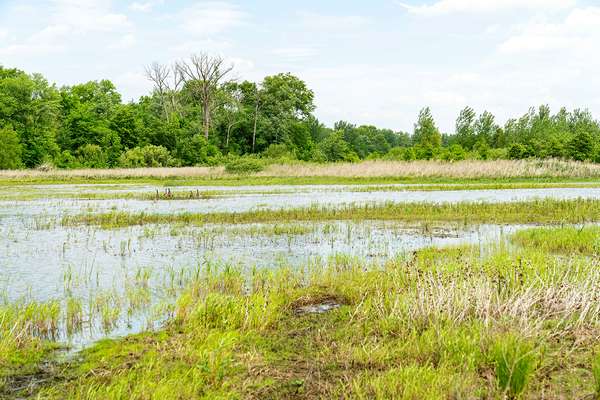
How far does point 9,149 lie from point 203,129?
26.0m

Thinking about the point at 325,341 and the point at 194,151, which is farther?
the point at 194,151

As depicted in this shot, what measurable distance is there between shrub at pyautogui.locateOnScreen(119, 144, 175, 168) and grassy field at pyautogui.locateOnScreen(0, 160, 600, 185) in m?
9.61

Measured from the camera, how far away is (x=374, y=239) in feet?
50.5

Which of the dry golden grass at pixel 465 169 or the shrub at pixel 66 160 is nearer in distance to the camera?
the dry golden grass at pixel 465 169

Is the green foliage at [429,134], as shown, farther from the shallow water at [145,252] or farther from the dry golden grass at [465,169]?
the shallow water at [145,252]

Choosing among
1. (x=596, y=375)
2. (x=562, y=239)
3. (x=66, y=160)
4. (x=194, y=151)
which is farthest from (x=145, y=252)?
(x=66, y=160)

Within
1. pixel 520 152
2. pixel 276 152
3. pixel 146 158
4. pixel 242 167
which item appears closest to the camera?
pixel 242 167

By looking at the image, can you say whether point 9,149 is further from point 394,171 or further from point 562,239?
point 562,239

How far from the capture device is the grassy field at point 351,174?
43.0 m

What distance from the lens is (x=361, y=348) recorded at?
6215 mm

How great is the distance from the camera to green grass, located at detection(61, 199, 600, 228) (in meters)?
19.1

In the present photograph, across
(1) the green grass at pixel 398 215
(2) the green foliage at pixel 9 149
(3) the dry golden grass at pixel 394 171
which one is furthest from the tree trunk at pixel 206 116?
(1) the green grass at pixel 398 215

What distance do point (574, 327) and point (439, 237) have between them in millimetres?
8933

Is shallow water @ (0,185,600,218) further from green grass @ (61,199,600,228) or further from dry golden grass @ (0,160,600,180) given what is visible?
dry golden grass @ (0,160,600,180)
